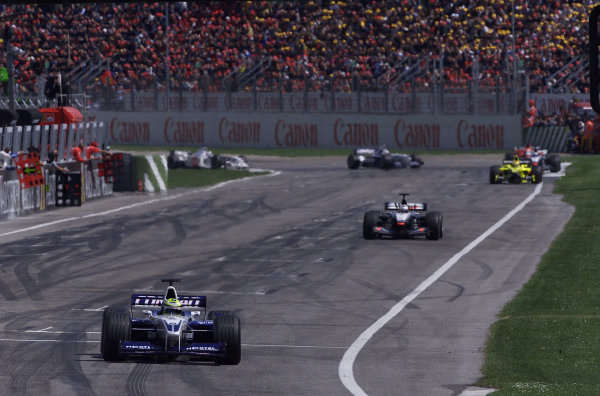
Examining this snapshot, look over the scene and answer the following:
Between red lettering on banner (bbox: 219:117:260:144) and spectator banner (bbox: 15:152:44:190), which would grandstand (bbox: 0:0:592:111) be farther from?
spectator banner (bbox: 15:152:44:190)

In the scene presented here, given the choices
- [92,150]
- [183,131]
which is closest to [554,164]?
[92,150]

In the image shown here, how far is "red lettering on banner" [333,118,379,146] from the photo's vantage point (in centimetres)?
6319

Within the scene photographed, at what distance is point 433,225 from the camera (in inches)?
1086

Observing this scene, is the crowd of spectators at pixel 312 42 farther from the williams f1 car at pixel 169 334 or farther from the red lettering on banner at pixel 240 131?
the williams f1 car at pixel 169 334

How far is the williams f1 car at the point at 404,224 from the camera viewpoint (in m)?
27.7

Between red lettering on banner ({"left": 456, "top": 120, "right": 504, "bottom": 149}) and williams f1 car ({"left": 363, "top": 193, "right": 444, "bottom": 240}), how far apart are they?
34697mm

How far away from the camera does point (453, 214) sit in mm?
34438

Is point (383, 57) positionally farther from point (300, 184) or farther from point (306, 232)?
point (306, 232)

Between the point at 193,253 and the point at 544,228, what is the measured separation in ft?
32.2

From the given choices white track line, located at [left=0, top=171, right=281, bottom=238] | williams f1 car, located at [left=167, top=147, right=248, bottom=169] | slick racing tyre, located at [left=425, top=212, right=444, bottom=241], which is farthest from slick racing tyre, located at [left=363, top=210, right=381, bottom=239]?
williams f1 car, located at [left=167, top=147, right=248, bottom=169]

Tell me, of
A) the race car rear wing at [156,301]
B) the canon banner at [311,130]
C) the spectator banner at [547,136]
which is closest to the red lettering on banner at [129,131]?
the canon banner at [311,130]

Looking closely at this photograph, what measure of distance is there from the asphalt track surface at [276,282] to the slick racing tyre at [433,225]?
1.16 ft

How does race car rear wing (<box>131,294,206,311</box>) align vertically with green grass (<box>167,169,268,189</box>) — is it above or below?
above

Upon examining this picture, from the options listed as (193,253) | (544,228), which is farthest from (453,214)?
(193,253)
